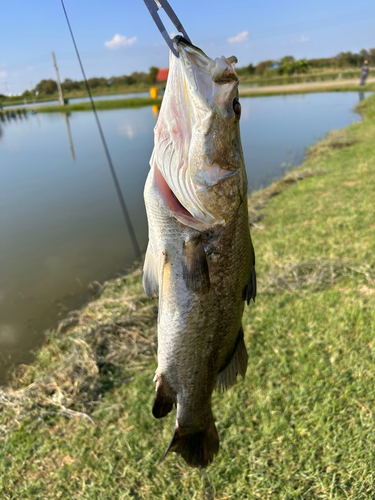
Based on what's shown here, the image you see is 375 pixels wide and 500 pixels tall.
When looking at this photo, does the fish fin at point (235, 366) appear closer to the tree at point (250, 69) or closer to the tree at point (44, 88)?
the tree at point (44, 88)

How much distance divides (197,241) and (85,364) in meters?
2.79

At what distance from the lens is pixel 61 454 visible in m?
2.87

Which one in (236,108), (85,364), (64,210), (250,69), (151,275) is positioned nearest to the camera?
(236,108)

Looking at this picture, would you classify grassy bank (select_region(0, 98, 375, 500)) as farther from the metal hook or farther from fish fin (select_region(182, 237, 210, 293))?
the metal hook

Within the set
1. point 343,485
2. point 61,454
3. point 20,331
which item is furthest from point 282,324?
point 20,331

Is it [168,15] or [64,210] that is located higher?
[168,15]

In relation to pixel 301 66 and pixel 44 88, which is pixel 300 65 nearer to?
pixel 301 66

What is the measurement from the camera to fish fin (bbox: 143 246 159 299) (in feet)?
5.27

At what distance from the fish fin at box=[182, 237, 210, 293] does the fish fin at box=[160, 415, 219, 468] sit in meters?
0.80

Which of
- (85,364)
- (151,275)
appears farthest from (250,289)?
(85,364)

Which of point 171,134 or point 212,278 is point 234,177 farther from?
point 212,278

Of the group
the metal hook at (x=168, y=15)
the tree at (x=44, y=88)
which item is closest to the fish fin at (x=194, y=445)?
the metal hook at (x=168, y=15)

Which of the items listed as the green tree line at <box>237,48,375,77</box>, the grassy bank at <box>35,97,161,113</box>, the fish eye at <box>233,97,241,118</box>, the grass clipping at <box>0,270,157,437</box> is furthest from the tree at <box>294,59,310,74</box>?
the fish eye at <box>233,97,241,118</box>

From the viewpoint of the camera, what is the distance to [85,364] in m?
3.69
